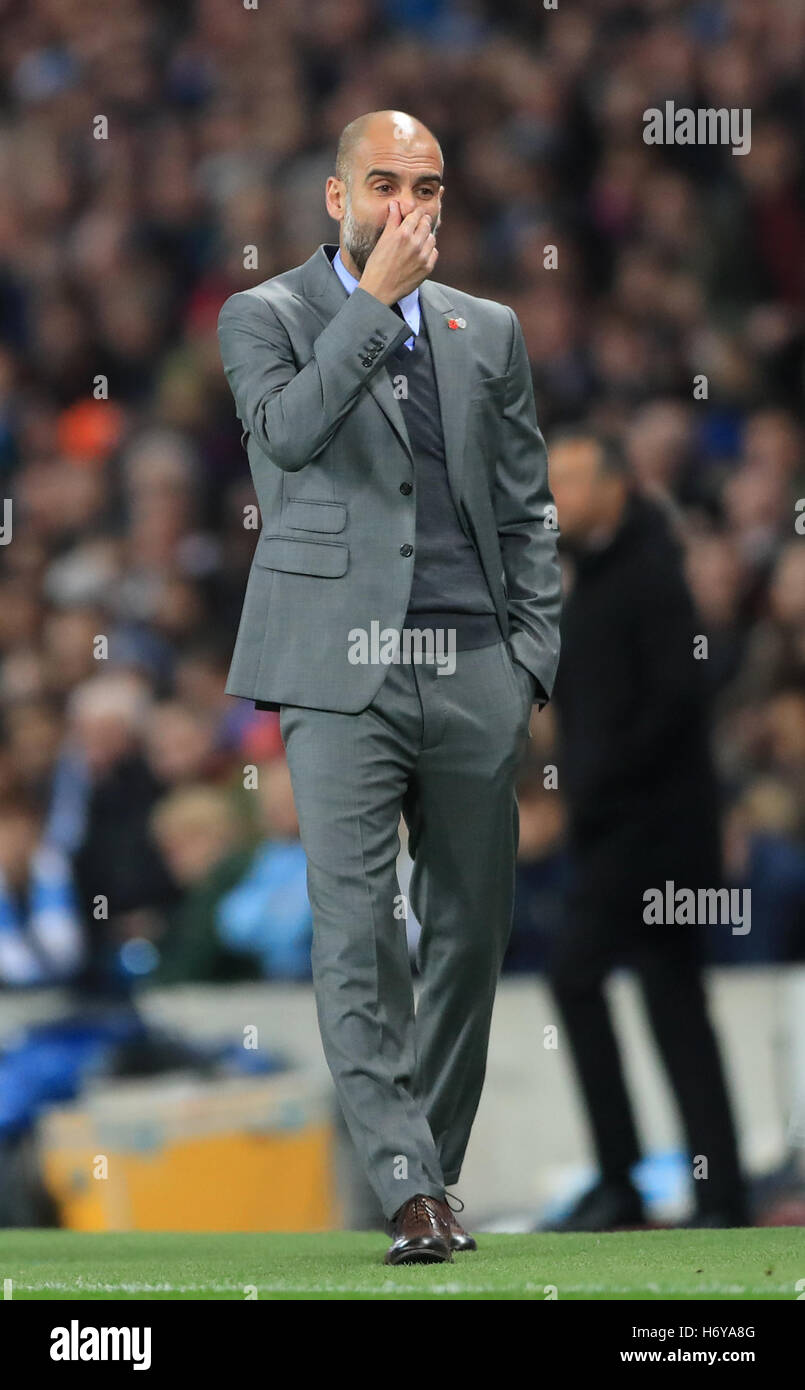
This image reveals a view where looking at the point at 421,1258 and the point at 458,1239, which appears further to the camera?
the point at 458,1239

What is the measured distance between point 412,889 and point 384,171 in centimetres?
118

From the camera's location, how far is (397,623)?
11.9ft

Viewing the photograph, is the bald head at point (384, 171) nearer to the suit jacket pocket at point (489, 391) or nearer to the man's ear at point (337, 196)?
the man's ear at point (337, 196)

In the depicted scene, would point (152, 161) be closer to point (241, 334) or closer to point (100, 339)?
point (100, 339)

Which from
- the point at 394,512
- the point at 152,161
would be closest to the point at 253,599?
the point at 394,512

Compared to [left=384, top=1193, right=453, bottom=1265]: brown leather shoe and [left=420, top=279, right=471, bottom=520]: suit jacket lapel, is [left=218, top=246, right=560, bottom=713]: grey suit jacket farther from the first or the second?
[left=384, top=1193, right=453, bottom=1265]: brown leather shoe

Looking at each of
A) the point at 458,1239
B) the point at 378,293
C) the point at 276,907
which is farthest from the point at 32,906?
the point at 378,293

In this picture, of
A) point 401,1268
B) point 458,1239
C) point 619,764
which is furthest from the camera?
point 619,764

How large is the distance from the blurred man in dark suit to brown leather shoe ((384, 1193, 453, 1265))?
5.73 feet

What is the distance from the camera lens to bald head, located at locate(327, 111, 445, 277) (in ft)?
11.9

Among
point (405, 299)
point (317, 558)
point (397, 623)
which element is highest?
point (405, 299)

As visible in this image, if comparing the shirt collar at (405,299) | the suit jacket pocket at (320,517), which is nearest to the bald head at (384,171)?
the shirt collar at (405,299)

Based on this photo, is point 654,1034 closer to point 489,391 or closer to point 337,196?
point 489,391
